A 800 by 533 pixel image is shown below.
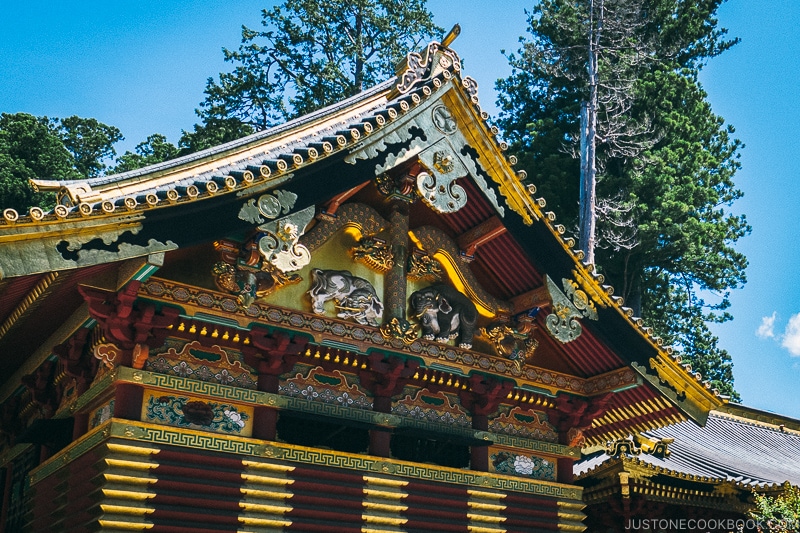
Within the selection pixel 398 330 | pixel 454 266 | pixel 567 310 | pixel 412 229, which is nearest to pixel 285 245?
pixel 398 330

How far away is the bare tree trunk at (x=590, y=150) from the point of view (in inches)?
Answer: 1128

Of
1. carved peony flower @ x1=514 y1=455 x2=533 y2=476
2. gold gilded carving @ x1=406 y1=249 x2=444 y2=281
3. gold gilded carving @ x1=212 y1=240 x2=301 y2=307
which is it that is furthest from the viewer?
carved peony flower @ x1=514 y1=455 x2=533 y2=476

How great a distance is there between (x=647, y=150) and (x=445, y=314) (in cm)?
2107

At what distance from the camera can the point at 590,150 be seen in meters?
30.2

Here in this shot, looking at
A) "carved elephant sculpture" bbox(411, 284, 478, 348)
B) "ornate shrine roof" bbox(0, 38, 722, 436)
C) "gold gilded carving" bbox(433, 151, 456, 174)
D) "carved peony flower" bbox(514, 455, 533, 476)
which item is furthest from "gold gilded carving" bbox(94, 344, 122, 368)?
"carved peony flower" bbox(514, 455, 533, 476)

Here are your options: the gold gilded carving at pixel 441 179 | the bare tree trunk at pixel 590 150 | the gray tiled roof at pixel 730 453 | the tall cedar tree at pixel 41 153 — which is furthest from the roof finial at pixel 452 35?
the tall cedar tree at pixel 41 153

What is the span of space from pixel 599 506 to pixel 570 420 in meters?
3.97

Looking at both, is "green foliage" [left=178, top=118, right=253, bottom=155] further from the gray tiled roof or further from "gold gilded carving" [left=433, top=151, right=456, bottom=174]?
"gold gilded carving" [left=433, top=151, right=456, bottom=174]

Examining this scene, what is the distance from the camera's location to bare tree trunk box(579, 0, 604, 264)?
28.6m

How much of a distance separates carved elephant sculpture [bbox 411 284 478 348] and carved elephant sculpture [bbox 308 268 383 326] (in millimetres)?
668

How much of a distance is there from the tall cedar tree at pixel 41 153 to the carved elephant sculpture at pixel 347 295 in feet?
64.8

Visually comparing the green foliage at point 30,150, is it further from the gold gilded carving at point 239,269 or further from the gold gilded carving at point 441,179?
the gold gilded carving at point 441,179

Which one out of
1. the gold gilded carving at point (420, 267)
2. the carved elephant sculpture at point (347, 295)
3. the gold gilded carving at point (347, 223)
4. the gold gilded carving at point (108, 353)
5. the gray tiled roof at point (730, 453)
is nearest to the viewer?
the gold gilded carving at point (108, 353)

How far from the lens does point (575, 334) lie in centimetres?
1248
